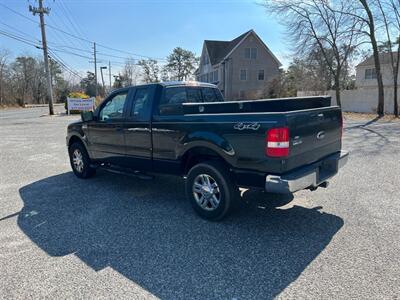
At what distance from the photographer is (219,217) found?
13.6 feet

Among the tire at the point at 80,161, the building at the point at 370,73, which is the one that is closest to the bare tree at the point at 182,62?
the building at the point at 370,73

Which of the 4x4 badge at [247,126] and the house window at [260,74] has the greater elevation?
the house window at [260,74]

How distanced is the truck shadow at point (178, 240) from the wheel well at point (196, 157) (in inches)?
27.9

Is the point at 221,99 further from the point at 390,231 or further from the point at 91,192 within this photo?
the point at 390,231

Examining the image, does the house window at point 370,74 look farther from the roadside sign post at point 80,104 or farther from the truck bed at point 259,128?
the truck bed at point 259,128

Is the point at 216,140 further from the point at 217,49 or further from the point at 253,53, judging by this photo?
the point at 217,49

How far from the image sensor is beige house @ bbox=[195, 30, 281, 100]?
40188mm

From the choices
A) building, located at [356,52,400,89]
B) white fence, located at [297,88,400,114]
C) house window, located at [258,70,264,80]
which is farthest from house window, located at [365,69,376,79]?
white fence, located at [297,88,400,114]

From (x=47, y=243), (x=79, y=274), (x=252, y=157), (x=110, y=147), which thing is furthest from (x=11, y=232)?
(x=252, y=157)

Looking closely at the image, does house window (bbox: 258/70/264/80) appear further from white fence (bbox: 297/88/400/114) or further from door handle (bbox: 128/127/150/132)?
door handle (bbox: 128/127/150/132)

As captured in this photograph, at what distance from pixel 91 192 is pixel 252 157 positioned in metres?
3.46

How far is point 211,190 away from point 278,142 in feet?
4.16

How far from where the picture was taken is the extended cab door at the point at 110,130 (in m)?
5.54

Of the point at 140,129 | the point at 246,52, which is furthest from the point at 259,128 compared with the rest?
the point at 246,52
